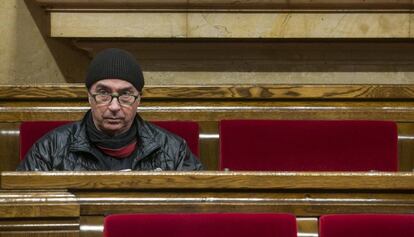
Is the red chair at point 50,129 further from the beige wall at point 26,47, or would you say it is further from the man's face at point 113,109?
the beige wall at point 26,47

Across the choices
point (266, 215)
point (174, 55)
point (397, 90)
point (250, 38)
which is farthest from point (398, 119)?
point (266, 215)

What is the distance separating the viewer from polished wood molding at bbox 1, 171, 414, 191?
55 centimetres

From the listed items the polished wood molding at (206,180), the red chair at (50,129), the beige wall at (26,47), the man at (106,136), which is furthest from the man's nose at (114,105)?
the beige wall at (26,47)

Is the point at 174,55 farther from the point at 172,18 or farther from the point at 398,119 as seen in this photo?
the point at 398,119

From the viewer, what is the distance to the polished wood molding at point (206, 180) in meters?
0.55

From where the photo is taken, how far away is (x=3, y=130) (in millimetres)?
964

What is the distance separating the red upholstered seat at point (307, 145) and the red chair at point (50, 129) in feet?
0.11

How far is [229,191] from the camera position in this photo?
Result: 549 mm

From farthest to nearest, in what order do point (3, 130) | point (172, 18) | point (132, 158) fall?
1. point (172, 18)
2. point (3, 130)
3. point (132, 158)

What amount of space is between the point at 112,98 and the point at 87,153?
2.3 inches

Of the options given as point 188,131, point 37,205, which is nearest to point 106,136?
point 188,131

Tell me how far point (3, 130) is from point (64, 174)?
438 mm

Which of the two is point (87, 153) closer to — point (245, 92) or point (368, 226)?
point (245, 92)

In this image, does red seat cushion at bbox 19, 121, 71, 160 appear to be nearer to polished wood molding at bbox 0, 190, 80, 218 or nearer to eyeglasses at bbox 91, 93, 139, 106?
eyeglasses at bbox 91, 93, 139, 106
